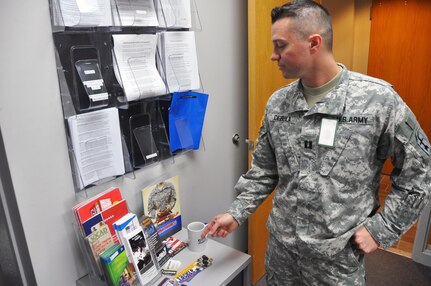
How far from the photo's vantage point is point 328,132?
1097 millimetres

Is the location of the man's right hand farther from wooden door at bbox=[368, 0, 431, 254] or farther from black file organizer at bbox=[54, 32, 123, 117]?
wooden door at bbox=[368, 0, 431, 254]

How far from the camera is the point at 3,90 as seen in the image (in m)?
0.96

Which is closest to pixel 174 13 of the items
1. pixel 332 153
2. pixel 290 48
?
pixel 290 48

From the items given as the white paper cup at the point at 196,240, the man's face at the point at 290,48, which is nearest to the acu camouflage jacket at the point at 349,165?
the man's face at the point at 290,48

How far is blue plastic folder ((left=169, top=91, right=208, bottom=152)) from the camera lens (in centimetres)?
151

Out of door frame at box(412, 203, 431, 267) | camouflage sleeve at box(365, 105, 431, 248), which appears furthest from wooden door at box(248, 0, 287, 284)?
door frame at box(412, 203, 431, 267)

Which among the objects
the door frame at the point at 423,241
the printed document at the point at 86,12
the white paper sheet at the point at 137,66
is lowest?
the door frame at the point at 423,241

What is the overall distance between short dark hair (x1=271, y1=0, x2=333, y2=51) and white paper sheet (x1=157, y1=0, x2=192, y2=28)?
1.76 feet

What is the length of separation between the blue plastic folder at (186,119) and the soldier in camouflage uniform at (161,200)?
7.2 inches

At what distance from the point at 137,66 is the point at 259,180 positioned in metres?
0.69

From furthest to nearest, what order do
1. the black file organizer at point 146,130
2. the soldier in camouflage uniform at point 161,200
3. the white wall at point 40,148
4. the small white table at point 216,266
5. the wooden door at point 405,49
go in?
the wooden door at point 405,49 → the soldier in camouflage uniform at point 161,200 → the black file organizer at point 146,130 → the small white table at point 216,266 → the white wall at point 40,148

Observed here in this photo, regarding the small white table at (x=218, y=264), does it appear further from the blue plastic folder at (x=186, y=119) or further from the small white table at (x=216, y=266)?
the blue plastic folder at (x=186, y=119)

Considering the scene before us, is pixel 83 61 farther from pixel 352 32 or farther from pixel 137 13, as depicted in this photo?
pixel 352 32

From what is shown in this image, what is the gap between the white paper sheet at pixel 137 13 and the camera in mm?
1222
